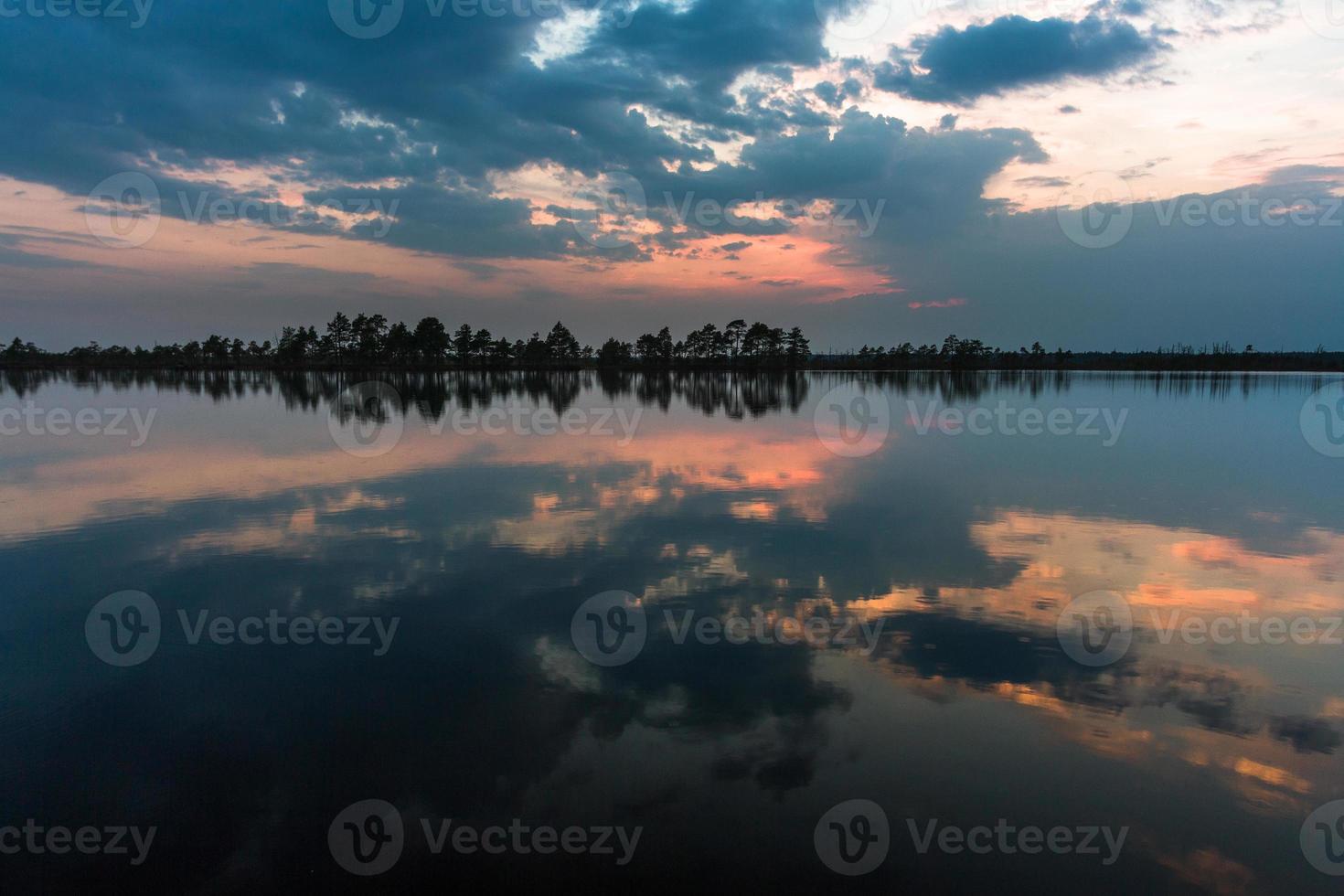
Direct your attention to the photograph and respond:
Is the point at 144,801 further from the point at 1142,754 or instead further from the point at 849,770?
the point at 1142,754

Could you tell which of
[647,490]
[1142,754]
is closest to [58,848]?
[1142,754]

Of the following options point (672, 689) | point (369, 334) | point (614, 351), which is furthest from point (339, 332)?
point (672, 689)

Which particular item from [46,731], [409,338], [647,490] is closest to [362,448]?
[647,490]

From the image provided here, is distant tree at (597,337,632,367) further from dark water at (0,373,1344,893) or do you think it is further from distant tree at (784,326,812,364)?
dark water at (0,373,1344,893)

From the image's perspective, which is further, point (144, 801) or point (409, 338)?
point (409, 338)

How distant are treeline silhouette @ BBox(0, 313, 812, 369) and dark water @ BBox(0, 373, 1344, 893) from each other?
133180 mm

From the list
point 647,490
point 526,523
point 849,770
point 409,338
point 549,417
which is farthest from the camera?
point 409,338

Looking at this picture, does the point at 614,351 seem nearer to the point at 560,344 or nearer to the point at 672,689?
the point at 560,344

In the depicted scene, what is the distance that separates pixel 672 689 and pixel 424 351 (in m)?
148

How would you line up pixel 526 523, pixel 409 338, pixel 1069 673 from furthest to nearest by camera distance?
pixel 409 338 < pixel 526 523 < pixel 1069 673

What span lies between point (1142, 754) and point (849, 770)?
2878 mm

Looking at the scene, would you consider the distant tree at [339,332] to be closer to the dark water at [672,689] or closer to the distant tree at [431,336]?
the distant tree at [431,336]

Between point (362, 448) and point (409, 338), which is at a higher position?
point (409, 338)

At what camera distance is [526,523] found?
1508 centimetres
